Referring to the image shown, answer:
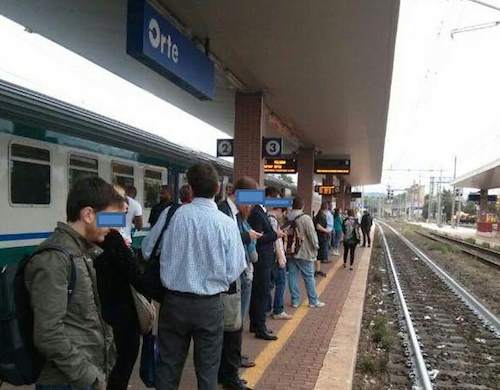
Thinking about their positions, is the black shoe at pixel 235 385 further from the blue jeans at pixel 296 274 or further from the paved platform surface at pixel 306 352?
the blue jeans at pixel 296 274

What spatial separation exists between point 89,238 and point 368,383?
451cm

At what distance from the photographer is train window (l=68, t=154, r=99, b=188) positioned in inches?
320

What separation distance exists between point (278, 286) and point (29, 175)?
3.55m

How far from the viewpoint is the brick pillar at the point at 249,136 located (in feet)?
40.2

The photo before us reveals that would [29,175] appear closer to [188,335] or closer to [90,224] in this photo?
[188,335]

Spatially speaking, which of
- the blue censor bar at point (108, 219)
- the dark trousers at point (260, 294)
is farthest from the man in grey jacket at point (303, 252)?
the blue censor bar at point (108, 219)

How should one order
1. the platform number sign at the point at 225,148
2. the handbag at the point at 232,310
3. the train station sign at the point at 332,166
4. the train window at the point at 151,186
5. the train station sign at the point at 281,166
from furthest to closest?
the train station sign at the point at 332,166 < the train station sign at the point at 281,166 < the platform number sign at the point at 225,148 < the train window at the point at 151,186 < the handbag at the point at 232,310

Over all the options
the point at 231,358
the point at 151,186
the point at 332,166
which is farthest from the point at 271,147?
the point at 332,166

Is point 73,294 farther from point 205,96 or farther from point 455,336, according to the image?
point 455,336

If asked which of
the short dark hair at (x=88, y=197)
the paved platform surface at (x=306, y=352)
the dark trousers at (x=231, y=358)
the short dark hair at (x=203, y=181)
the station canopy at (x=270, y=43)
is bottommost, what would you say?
the paved platform surface at (x=306, y=352)

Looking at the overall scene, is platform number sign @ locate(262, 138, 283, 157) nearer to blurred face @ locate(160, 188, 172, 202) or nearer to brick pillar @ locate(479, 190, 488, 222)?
blurred face @ locate(160, 188, 172, 202)

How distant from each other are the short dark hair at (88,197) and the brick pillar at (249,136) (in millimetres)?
9714

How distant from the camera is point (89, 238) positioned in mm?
2473

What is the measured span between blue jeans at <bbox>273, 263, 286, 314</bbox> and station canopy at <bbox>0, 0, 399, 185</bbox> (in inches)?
139
